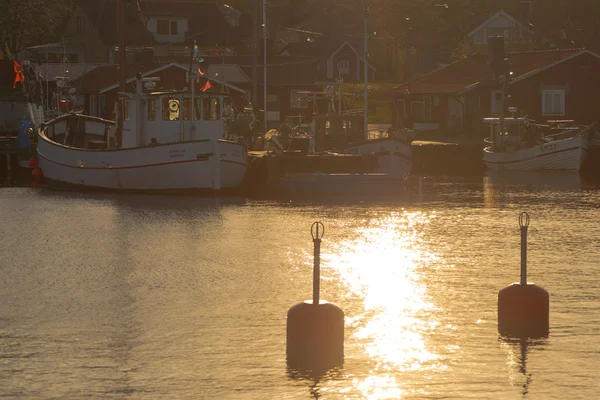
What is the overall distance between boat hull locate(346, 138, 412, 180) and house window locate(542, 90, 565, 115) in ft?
92.3

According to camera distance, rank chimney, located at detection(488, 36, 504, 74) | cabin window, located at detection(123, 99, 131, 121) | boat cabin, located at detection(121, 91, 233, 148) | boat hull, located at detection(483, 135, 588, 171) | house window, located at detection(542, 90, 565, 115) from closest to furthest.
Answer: boat cabin, located at detection(121, 91, 233, 148) < cabin window, located at detection(123, 99, 131, 121) < boat hull, located at detection(483, 135, 588, 171) < chimney, located at detection(488, 36, 504, 74) < house window, located at detection(542, 90, 565, 115)

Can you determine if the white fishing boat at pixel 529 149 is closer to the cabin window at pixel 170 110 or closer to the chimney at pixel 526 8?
the cabin window at pixel 170 110

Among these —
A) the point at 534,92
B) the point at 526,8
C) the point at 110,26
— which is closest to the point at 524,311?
the point at 534,92

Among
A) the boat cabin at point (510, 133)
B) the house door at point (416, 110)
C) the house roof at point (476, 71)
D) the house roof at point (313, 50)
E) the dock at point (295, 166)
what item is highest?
the house roof at point (313, 50)

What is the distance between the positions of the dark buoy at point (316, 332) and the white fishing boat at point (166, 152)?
27299 millimetres

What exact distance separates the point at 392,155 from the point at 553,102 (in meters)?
29.2

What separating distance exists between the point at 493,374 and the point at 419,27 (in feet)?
334

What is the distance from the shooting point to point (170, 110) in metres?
43.2

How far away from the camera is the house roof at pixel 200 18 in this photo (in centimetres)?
10775

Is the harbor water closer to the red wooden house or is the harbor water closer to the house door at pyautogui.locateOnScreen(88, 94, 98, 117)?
the red wooden house

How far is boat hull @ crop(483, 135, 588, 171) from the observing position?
55.5 meters

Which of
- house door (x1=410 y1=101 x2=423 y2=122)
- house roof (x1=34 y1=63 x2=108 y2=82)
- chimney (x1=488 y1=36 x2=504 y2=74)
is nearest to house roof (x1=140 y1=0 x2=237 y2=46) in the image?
house roof (x1=34 y1=63 x2=108 y2=82)

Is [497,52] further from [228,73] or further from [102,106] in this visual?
[102,106]

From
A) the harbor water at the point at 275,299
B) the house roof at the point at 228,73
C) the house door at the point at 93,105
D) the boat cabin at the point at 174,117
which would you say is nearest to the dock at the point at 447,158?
the boat cabin at the point at 174,117
